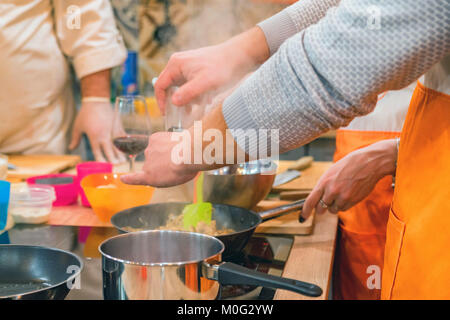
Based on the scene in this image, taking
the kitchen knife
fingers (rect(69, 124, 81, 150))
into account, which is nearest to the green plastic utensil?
the kitchen knife

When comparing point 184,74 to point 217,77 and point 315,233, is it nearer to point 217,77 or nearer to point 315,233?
point 217,77

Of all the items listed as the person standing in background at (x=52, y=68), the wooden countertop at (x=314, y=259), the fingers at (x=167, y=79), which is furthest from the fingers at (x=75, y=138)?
the wooden countertop at (x=314, y=259)

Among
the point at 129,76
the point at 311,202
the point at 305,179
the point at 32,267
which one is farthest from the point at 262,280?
the point at 129,76

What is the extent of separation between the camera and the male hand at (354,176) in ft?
4.32

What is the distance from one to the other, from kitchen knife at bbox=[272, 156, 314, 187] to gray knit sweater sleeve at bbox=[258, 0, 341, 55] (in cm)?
62

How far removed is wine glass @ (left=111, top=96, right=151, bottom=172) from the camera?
1515 millimetres

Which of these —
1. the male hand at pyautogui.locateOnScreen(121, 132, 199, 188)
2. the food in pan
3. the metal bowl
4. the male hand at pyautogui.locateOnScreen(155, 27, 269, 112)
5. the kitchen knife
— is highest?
the male hand at pyautogui.locateOnScreen(155, 27, 269, 112)

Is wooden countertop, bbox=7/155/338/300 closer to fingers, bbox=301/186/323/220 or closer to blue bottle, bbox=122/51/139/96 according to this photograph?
fingers, bbox=301/186/323/220

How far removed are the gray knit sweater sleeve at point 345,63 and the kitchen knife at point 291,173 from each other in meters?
0.95

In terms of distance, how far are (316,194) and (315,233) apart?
0.10 m
